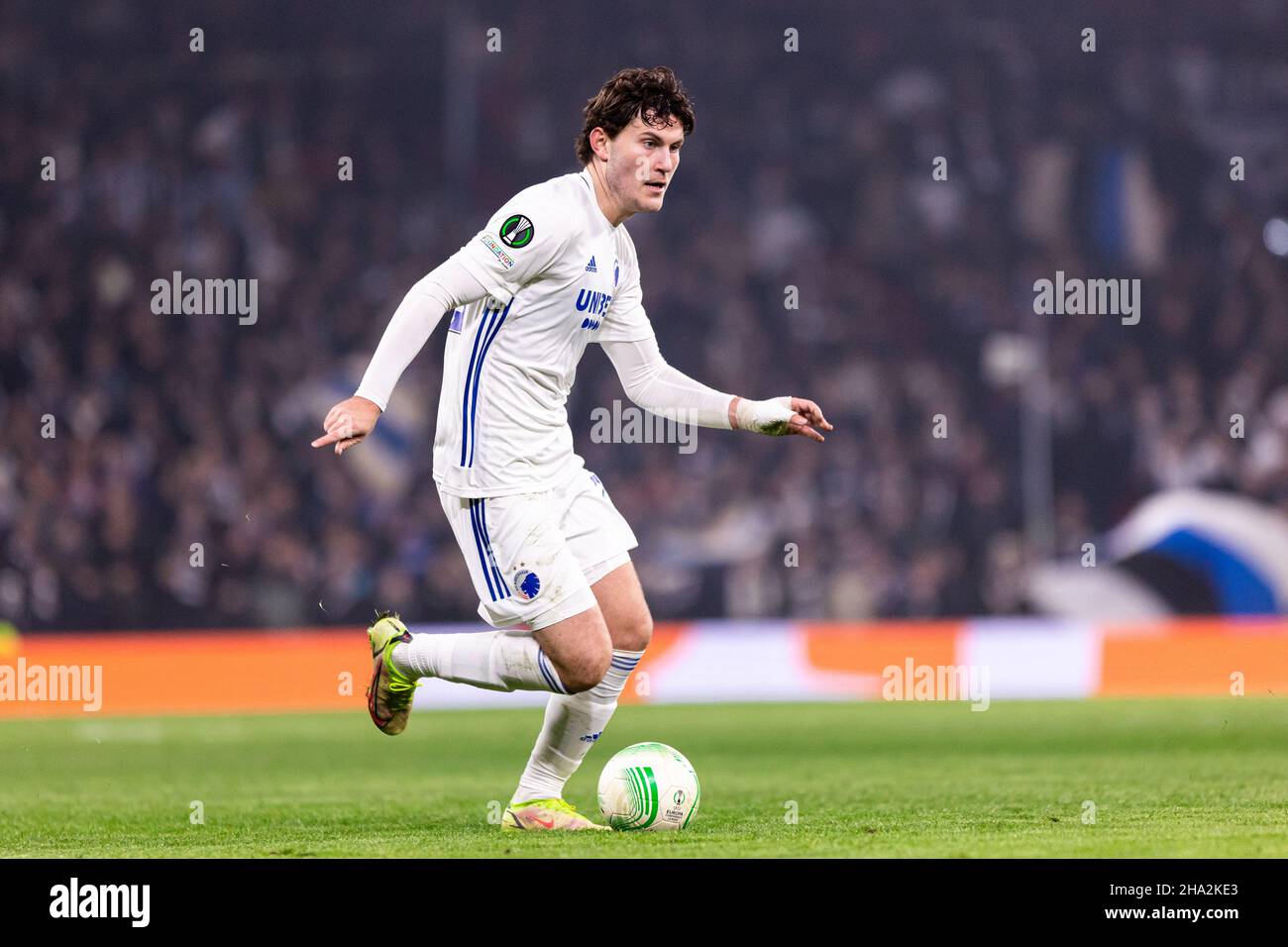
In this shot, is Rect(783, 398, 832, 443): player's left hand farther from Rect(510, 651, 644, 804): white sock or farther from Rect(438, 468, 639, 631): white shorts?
Rect(510, 651, 644, 804): white sock

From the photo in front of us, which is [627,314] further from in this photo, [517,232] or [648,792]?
[648,792]

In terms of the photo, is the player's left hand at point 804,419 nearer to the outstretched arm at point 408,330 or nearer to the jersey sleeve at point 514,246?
the jersey sleeve at point 514,246

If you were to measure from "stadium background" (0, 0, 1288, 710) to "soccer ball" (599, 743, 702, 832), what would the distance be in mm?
8884

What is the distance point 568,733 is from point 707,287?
13.1 metres

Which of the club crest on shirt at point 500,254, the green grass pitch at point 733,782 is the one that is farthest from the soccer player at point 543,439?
the green grass pitch at point 733,782

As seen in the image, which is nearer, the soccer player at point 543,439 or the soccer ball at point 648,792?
the soccer player at point 543,439

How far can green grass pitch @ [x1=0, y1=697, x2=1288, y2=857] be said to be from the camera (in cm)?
555

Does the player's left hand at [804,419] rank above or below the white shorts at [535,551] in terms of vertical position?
above

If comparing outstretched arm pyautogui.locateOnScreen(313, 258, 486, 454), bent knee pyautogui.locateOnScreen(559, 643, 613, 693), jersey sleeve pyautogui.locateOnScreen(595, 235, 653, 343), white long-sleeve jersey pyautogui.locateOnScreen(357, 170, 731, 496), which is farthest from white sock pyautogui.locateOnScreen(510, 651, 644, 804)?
outstretched arm pyautogui.locateOnScreen(313, 258, 486, 454)

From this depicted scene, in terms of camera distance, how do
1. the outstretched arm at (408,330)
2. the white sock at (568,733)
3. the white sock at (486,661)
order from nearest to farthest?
the outstretched arm at (408,330) → the white sock at (486,661) → the white sock at (568,733)

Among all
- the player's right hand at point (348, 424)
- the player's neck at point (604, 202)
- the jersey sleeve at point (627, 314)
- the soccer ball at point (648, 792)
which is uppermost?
the player's neck at point (604, 202)

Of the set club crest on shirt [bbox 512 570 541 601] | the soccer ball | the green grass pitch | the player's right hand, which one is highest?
the player's right hand

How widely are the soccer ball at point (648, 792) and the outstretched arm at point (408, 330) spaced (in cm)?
152

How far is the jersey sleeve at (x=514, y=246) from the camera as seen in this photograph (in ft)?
19.2
